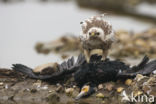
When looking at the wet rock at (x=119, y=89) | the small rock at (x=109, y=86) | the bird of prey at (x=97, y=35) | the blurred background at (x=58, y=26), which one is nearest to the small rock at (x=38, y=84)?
the bird of prey at (x=97, y=35)

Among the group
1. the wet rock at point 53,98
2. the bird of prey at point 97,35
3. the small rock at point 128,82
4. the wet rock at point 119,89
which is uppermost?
the bird of prey at point 97,35

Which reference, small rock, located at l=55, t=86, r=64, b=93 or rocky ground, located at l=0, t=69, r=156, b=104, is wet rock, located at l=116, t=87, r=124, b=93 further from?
small rock, located at l=55, t=86, r=64, b=93

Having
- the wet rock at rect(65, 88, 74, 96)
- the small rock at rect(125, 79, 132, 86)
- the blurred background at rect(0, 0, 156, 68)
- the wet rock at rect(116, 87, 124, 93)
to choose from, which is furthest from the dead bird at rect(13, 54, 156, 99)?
the blurred background at rect(0, 0, 156, 68)

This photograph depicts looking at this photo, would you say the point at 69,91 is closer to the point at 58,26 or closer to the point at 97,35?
the point at 97,35

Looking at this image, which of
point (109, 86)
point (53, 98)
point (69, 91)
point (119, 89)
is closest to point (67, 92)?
point (69, 91)

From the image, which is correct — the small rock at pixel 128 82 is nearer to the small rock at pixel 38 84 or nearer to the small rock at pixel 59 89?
the small rock at pixel 59 89
